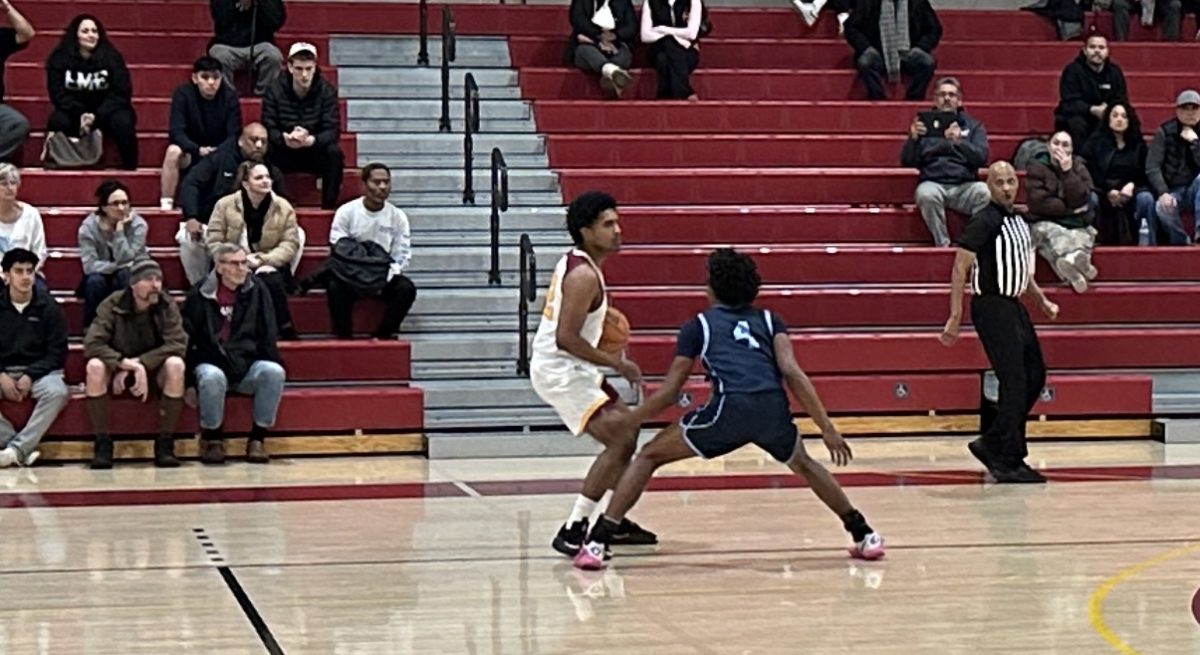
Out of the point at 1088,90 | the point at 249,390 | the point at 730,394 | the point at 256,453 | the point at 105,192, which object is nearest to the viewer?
the point at 730,394

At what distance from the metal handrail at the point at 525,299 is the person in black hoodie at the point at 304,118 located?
5.79 ft

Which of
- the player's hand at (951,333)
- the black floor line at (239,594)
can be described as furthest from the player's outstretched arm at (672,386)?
the player's hand at (951,333)

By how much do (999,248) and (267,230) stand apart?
4762mm

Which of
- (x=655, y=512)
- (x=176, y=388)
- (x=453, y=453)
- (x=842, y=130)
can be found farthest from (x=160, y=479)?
(x=842, y=130)

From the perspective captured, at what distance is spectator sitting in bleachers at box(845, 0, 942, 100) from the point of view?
15.6 meters

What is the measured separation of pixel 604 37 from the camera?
49.8 ft

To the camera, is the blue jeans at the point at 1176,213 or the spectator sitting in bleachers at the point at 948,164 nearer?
the spectator sitting in bleachers at the point at 948,164

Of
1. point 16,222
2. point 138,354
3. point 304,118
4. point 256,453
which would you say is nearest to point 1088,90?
point 304,118

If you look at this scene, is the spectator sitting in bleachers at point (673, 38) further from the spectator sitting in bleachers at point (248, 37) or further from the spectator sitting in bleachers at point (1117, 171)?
the spectator sitting in bleachers at point (1117, 171)

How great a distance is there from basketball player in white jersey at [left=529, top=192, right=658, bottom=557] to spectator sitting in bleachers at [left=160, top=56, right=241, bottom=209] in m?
6.16

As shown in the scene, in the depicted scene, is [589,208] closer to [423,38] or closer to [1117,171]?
[1117,171]

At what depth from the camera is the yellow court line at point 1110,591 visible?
606 cm

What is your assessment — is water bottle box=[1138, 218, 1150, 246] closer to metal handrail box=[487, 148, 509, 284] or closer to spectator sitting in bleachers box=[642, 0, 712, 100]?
spectator sitting in bleachers box=[642, 0, 712, 100]

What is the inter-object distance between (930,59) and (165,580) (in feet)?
32.0
